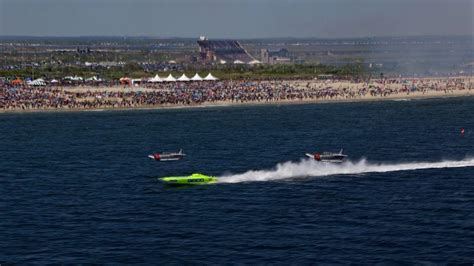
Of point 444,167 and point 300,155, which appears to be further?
point 300,155

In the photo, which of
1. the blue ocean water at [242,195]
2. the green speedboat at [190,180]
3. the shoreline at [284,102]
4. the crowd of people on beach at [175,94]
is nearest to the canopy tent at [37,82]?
the crowd of people on beach at [175,94]

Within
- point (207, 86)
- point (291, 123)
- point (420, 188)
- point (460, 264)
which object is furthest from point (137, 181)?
point (207, 86)

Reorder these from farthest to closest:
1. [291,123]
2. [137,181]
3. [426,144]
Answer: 1. [291,123]
2. [426,144]
3. [137,181]

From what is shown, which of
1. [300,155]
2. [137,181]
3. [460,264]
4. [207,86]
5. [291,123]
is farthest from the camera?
[207,86]

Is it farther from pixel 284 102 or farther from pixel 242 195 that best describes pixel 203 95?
pixel 242 195

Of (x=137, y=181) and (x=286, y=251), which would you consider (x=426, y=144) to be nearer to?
(x=137, y=181)

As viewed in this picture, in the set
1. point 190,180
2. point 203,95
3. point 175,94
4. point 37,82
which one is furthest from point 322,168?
point 37,82
